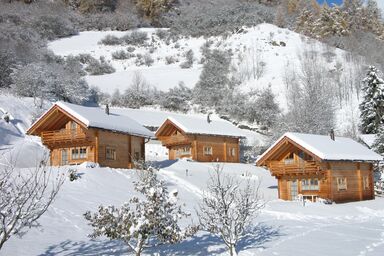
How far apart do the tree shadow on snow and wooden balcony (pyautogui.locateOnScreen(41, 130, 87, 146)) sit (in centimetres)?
1703

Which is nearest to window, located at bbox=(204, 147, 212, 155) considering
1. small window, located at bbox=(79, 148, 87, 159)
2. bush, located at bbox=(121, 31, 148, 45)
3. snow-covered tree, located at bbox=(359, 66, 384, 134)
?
small window, located at bbox=(79, 148, 87, 159)

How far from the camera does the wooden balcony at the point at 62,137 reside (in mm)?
33375

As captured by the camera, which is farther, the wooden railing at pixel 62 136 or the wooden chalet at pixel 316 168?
the wooden railing at pixel 62 136

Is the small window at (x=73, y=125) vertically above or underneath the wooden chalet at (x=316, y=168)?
above

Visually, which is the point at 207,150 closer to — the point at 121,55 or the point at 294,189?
the point at 294,189

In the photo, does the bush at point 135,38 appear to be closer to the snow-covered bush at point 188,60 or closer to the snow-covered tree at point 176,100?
the snow-covered bush at point 188,60

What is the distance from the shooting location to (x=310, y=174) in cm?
3225

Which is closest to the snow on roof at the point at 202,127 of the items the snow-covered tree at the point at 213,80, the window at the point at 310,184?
the window at the point at 310,184

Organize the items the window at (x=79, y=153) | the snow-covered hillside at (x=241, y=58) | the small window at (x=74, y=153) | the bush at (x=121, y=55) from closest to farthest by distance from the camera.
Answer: the window at (x=79, y=153) < the small window at (x=74, y=153) < the snow-covered hillside at (x=241, y=58) < the bush at (x=121, y=55)

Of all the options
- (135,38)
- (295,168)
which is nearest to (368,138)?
(295,168)

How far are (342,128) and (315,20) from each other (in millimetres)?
39417

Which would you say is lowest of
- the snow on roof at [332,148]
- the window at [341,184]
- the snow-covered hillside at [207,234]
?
the snow-covered hillside at [207,234]

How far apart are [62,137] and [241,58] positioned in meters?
48.3

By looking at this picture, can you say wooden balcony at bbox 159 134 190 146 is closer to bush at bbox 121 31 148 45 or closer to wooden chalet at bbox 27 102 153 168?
wooden chalet at bbox 27 102 153 168
